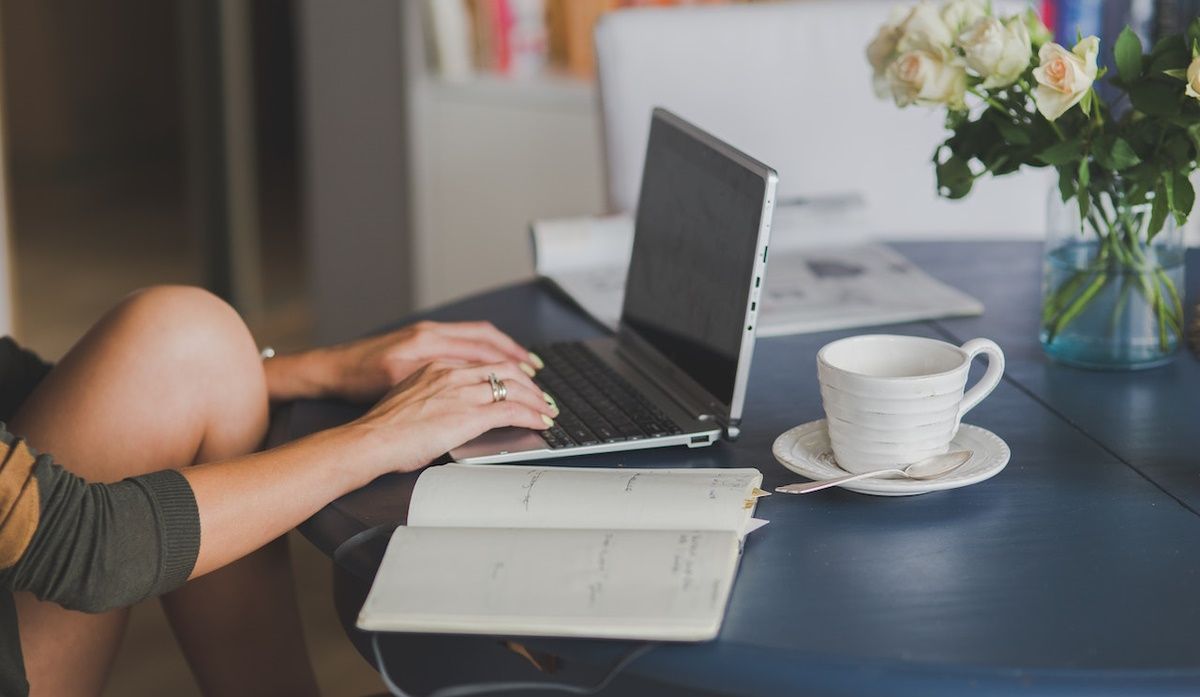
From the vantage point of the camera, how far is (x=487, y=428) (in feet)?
3.60

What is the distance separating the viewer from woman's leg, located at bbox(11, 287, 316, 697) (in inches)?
46.3

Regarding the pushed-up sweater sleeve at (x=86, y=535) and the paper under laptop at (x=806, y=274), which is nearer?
the pushed-up sweater sleeve at (x=86, y=535)

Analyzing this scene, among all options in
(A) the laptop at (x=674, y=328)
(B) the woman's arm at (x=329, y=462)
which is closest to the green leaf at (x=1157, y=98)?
(A) the laptop at (x=674, y=328)

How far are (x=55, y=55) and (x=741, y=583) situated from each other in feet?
14.8

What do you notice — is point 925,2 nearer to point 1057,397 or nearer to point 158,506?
point 1057,397

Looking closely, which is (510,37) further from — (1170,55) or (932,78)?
(1170,55)

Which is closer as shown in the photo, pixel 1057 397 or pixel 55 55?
pixel 1057 397

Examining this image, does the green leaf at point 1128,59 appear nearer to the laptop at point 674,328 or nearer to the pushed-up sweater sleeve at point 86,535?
the laptop at point 674,328

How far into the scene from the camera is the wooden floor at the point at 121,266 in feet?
7.82

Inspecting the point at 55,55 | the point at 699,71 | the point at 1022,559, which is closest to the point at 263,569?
the point at 1022,559

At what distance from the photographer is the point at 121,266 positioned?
4.03 meters

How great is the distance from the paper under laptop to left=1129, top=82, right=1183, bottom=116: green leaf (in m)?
0.36

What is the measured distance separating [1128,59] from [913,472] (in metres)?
0.41

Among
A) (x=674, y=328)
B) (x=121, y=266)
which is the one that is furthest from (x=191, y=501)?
(x=121, y=266)
